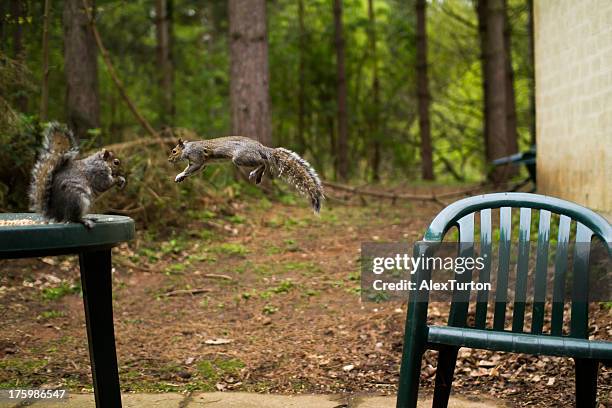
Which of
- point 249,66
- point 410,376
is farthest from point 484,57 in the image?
point 410,376

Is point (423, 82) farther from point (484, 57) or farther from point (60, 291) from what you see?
point (60, 291)

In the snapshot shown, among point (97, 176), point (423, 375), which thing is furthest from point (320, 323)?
point (97, 176)

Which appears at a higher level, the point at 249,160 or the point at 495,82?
the point at 495,82

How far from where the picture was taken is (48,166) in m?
2.34

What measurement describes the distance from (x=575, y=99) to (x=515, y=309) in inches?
135

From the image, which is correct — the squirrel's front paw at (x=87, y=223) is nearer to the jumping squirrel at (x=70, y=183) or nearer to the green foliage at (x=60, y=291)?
the jumping squirrel at (x=70, y=183)

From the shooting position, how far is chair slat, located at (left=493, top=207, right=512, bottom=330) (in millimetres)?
2783

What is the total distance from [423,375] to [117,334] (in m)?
2.14

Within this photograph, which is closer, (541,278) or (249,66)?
(541,278)

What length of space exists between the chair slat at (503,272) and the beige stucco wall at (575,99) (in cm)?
240

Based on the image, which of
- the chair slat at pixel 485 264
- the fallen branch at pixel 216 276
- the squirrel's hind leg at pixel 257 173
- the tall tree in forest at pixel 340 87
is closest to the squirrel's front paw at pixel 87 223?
the squirrel's hind leg at pixel 257 173

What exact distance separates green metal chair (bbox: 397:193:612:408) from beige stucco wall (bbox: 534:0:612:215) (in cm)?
242

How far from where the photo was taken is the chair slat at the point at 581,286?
2.62 meters

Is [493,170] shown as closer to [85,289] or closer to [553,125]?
[553,125]
